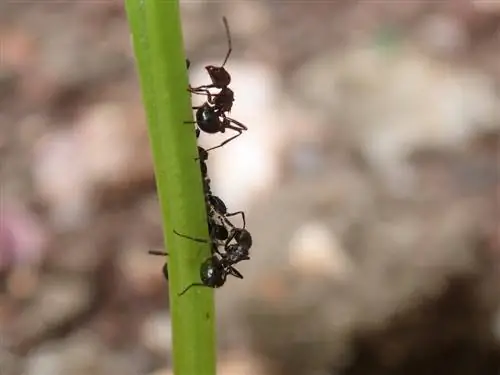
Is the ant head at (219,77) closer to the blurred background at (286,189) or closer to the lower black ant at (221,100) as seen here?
the lower black ant at (221,100)

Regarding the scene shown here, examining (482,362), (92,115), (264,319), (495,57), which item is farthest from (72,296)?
(495,57)

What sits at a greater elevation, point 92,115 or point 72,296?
point 92,115

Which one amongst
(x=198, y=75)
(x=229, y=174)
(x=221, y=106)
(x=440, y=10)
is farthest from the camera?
(x=440, y=10)

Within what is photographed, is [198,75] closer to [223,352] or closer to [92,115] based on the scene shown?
[92,115]

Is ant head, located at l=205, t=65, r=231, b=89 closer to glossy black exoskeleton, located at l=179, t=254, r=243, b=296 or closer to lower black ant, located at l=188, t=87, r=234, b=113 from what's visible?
lower black ant, located at l=188, t=87, r=234, b=113

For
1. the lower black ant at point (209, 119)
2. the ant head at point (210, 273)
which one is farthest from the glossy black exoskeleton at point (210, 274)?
the lower black ant at point (209, 119)

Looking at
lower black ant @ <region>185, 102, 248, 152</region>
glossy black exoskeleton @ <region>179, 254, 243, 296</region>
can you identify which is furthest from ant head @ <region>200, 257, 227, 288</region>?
lower black ant @ <region>185, 102, 248, 152</region>

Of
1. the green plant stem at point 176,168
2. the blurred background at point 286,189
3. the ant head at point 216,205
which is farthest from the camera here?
the blurred background at point 286,189
